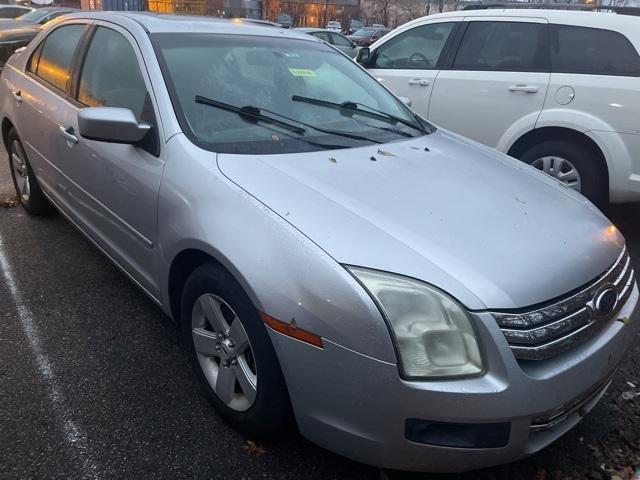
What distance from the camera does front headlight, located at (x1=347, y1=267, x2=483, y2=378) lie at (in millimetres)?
1689

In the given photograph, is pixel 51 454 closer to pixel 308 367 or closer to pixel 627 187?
pixel 308 367

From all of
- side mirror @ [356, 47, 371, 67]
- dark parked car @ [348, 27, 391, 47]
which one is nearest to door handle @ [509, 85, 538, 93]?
side mirror @ [356, 47, 371, 67]

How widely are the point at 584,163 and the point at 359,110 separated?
242 cm

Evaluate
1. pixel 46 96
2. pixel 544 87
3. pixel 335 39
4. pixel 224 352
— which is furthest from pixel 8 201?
pixel 335 39

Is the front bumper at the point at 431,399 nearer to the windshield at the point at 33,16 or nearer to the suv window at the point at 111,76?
the suv window at the point at 111,76

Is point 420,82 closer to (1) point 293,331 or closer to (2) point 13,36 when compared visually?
(1) point 293,331

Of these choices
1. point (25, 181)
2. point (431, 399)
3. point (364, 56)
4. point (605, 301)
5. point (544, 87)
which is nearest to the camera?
point (431, 399)

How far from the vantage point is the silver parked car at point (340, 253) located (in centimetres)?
171

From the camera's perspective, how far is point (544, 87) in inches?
182

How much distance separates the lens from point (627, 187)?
4320 millimetres

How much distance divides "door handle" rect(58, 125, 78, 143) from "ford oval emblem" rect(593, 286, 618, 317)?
9.17ft

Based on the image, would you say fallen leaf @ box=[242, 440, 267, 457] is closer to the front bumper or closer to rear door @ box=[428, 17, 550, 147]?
the front bumper

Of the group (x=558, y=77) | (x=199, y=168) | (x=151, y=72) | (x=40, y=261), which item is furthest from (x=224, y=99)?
(x=558, y=77)

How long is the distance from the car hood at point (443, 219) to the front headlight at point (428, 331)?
5 centimetres
